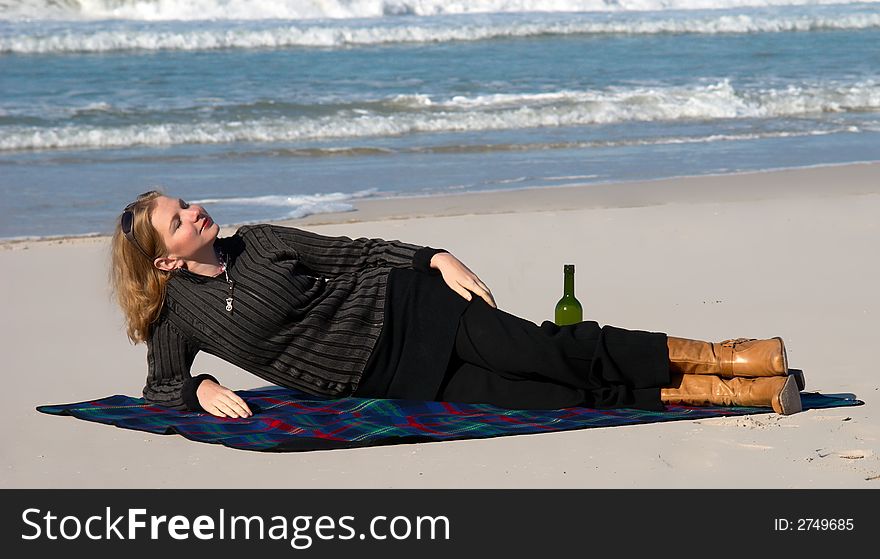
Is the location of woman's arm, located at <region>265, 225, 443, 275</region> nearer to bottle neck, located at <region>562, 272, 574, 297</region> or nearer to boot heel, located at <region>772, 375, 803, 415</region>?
bottle neck, located at <region>562, 272, 574, 297</region>

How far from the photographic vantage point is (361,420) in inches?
180

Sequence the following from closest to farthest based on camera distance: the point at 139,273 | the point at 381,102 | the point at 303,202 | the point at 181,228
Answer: the point at 181,228 < the point at 139,273 < the point at 303,202 < the point at 381,102

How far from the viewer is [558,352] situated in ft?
14.9

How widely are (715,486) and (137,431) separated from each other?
203 cm

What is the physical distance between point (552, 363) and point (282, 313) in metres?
0.95

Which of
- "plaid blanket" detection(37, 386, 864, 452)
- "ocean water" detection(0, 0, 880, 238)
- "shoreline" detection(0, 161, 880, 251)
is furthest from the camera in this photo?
"ocean water" detection(0, 0, 880, 238)

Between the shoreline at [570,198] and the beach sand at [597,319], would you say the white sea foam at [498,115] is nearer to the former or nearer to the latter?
the shoreline at [570,198]

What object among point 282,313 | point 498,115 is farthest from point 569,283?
point 498,115

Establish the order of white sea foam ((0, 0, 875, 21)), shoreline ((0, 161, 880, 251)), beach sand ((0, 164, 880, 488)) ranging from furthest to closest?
1. white sea foam ((0, 0, 875, 21))
2. shoreline ((0, 161, 880, 251))
3. beach sand ((0, 164, 880, 488))

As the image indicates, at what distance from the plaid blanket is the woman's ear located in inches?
21.7

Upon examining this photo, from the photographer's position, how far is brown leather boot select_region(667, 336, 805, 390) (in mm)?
4508

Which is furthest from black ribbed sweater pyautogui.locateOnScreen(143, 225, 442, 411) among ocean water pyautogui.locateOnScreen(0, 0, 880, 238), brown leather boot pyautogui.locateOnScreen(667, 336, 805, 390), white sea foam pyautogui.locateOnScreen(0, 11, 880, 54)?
white sea foam pyautogui.locateOnScreen(0, 11, 880, 54)

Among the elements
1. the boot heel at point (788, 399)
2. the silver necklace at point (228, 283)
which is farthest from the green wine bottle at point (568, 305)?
the silver necklace at point (228, 283)

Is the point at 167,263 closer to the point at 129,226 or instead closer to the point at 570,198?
the point at 129,226
